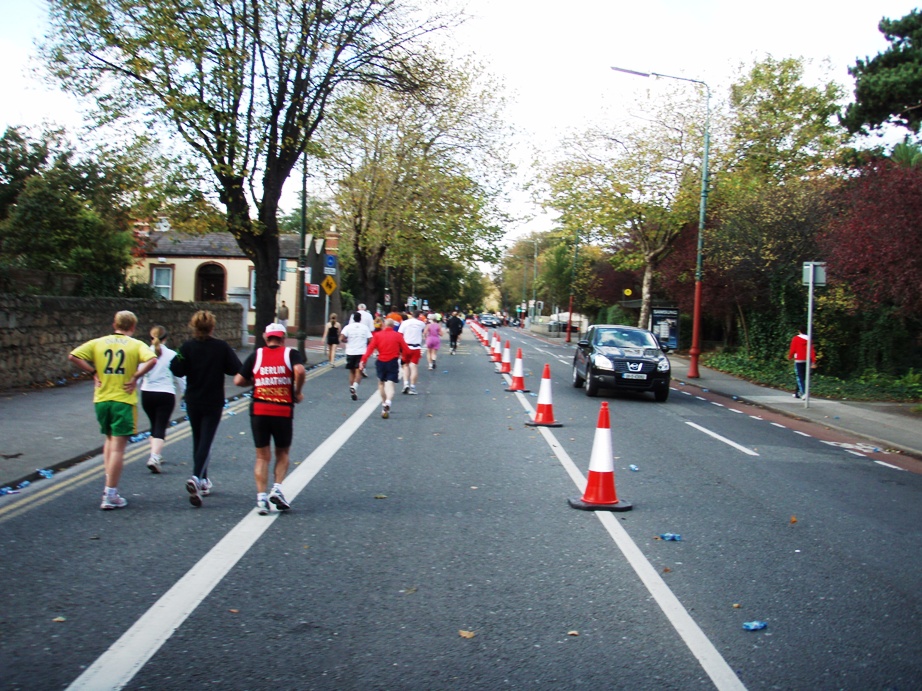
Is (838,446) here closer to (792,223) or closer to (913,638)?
(913,638)

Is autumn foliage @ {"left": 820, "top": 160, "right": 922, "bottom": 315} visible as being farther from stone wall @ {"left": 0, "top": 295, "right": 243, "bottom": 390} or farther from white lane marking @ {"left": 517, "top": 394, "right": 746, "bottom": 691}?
stone wall @ {"left": 0, "top": 295, "right": 243, "bottom": 390}

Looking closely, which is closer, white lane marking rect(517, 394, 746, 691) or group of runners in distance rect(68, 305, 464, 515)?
white lane marking rect(517, 394, 746, 691)

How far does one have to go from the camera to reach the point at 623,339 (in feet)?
63.3

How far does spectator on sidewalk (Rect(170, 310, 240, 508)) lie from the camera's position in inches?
295

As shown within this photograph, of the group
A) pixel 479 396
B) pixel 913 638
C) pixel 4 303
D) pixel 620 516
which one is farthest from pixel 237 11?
pixel 913 638

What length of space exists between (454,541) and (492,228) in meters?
31.1

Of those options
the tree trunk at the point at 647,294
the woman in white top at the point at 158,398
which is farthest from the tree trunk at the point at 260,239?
the tree trunk at the point at 647,294

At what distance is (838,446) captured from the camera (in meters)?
12.9

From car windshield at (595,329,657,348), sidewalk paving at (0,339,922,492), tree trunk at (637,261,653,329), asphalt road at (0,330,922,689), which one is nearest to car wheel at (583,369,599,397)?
car windshield at (595,329,657,348)

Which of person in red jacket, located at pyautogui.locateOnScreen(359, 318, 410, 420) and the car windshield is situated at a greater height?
the car windshield

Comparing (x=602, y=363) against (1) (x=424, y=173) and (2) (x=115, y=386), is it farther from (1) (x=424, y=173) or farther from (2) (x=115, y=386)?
(1) (x=424, y=173)

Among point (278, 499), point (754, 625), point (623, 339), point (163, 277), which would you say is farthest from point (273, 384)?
point (163, 277)

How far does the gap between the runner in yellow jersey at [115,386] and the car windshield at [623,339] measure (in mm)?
12833

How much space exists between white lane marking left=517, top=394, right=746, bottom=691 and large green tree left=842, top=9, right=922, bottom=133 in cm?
1804
